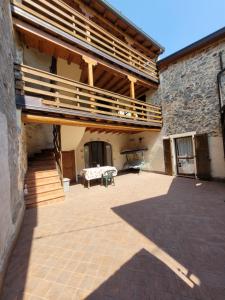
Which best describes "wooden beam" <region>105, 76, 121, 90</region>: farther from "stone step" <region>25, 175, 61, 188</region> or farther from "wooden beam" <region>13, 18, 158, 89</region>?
"stone step" <region>25, 175, 61, 188</region>

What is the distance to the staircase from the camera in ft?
17.5

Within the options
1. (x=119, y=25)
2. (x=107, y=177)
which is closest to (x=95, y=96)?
(x=107, y=177)

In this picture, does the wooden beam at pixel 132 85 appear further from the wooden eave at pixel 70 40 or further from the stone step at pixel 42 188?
the stone step at pixel 42 188

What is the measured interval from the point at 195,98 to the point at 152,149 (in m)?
3.73

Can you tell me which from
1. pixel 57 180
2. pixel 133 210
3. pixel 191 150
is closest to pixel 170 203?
pixel 133 210

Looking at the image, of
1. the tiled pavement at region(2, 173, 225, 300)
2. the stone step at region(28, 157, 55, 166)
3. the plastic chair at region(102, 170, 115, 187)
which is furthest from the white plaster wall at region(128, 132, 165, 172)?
the stone step at region(28, 157, 55, 166)

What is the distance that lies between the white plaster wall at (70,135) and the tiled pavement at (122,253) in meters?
3.52

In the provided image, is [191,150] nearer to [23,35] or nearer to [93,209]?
[93,209]

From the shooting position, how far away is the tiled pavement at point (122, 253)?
198 centimetres

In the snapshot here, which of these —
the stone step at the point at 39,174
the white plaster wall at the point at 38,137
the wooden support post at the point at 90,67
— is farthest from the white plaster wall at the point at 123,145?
the wooden support post at the point at 90,67

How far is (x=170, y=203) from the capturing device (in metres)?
4.93

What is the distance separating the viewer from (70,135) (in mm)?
7617

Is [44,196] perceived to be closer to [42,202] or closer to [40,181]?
[42,202]

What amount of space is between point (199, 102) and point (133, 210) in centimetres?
644
